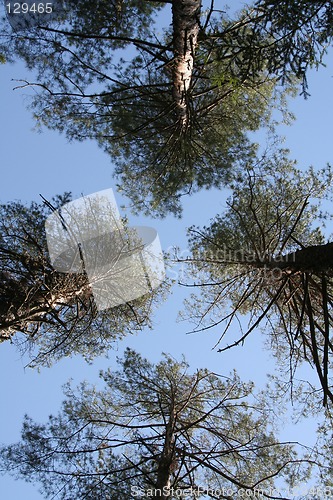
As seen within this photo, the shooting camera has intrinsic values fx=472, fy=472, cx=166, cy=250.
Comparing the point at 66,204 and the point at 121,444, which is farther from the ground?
the point at 66,204

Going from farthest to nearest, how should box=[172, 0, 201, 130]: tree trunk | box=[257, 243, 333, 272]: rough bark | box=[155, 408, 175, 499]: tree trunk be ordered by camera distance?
box=[172, 0, 201, 130]: tree trunk, box=[155, 408, 175, 499]: tree trunk, box=[257, 243, 333, 272]: rough bark

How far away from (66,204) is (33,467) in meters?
3.88

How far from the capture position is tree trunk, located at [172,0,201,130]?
211 inches

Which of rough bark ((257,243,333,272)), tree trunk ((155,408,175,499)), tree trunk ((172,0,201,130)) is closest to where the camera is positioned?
rough bark ((257,243,333,272))

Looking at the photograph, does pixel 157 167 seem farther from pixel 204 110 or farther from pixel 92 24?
pixel 92 24

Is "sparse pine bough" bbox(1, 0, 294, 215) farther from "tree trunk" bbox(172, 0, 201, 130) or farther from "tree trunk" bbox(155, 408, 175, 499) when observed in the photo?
"tree trunk" bbox(155, 408, 175, 499)

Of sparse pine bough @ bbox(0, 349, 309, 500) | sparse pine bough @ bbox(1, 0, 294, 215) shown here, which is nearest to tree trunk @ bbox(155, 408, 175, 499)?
sparse pine bough @ bbox(0, 349, 309, 500)

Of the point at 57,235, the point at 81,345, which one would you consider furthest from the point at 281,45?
the point at 81,345

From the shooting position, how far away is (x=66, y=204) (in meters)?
7.59

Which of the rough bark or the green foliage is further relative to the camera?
the green foliage

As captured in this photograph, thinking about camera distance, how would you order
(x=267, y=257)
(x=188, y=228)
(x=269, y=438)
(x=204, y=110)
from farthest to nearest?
→ (x=204, y=110) → (x=188, y=228) → (x=269, y=438) → (x=267, y=257)

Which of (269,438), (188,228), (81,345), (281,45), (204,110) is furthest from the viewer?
(81,345)

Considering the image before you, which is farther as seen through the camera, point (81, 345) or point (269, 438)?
point (81, 345)

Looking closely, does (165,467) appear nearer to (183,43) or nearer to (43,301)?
(43,301)
